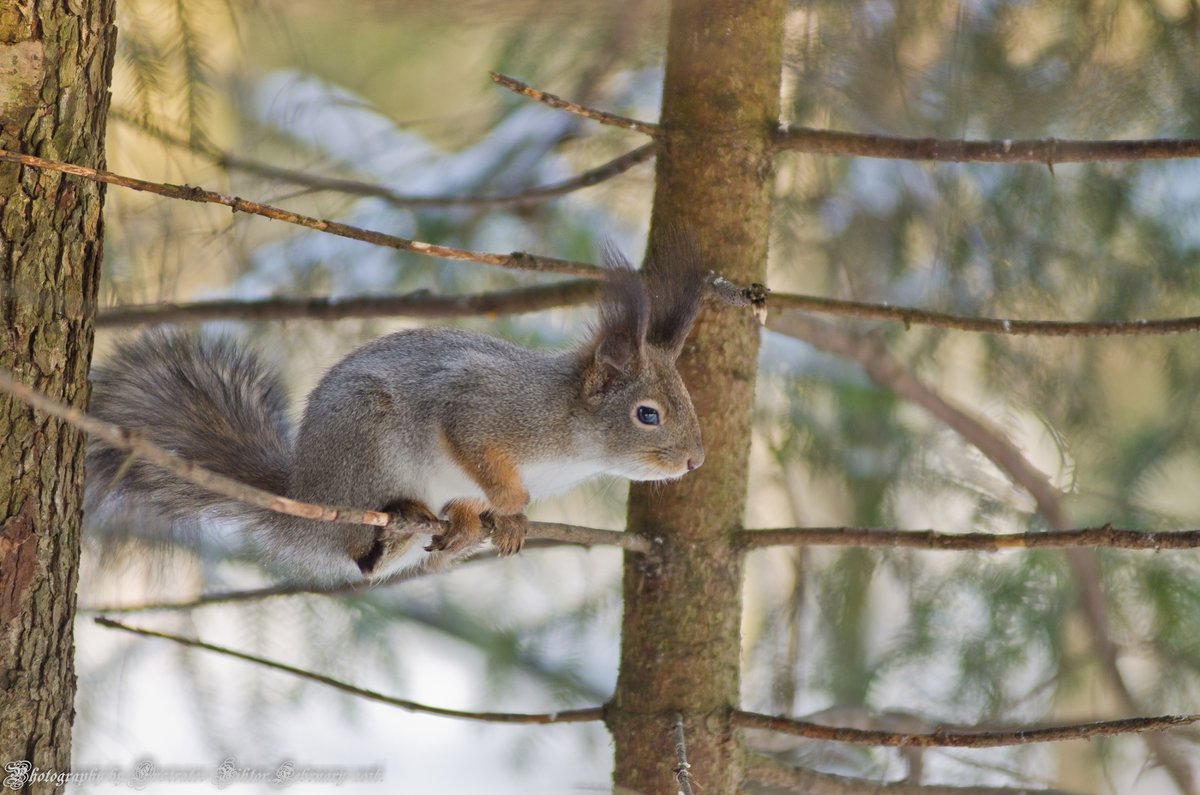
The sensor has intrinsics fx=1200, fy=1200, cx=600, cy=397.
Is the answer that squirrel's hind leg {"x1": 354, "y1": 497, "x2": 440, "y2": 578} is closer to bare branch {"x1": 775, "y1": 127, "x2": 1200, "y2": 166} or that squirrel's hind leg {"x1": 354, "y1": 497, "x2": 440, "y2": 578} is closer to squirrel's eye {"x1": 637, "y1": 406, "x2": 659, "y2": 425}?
squirrel's eye {"x1": 637, "y1": 406, "x2": 659, "y2": 425}

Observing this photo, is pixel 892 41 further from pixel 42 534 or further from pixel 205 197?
pixel 42 534

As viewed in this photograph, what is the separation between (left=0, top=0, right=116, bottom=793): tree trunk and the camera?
4.41ft

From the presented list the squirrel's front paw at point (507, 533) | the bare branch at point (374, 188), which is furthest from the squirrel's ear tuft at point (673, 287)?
the squirrel's front paw at point (507, 533)

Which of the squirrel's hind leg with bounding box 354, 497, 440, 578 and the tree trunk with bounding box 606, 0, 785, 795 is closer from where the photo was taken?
the tree trunk with bounding box 606, 0, 785, 795

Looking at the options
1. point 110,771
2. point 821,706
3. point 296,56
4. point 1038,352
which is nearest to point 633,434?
point 296,56

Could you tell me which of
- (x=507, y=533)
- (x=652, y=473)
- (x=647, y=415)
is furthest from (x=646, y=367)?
(x=507, y=533)

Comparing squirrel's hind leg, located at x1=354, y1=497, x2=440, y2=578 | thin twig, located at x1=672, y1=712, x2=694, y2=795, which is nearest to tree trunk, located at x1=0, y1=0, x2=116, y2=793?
squirrel's hind leg, located at x1=354, y1=497, x2=440, y2=578

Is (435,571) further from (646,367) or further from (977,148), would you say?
(977,148)

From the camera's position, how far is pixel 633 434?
1.84 metres

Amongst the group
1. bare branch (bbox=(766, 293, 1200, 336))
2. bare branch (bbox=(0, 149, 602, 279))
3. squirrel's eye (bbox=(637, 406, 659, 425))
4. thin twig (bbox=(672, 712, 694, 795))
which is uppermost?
bare branch (bbox=(766, 293, 1200, 336))

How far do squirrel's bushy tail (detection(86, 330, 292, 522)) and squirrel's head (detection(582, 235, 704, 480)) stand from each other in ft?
1.76

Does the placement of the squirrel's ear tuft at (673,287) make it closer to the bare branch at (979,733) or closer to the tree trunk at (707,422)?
the tree trunk at (707,422)

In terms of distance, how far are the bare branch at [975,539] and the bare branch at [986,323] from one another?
265 mm

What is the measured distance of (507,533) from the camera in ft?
5.82
